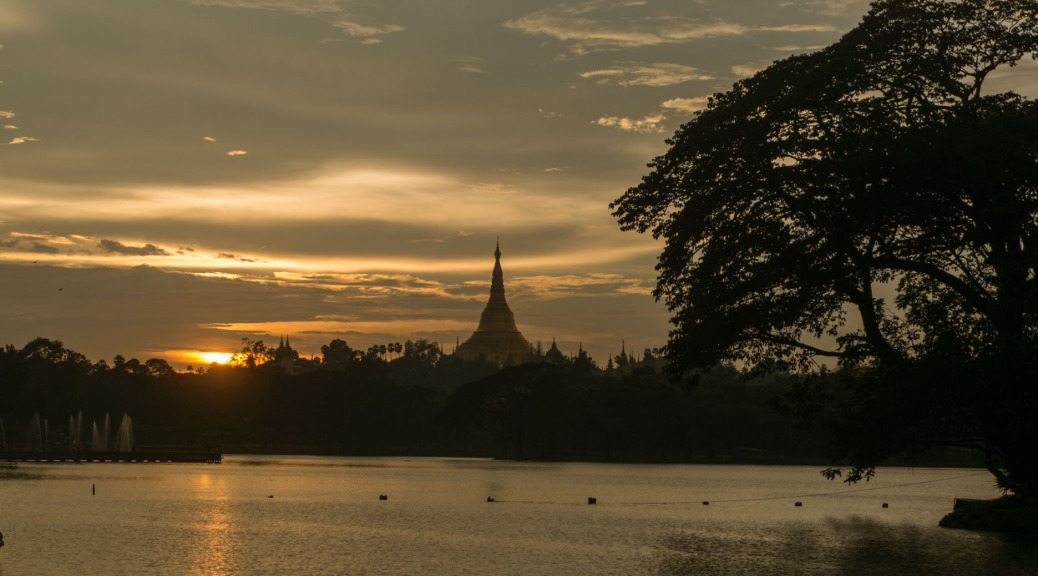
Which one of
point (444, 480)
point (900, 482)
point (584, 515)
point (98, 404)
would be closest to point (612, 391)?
point (900, 482)

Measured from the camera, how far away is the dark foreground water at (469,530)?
31.3 meters

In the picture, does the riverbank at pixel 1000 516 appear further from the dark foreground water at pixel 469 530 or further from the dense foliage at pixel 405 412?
the dense foliage at pixel 405 412

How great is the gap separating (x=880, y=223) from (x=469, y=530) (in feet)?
62.7

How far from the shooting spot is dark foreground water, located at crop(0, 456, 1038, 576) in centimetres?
3133

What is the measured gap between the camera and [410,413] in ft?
487

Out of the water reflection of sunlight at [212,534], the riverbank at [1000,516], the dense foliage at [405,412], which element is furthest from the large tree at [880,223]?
the dense foliage at [405,412]

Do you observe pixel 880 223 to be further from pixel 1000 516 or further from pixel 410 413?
pixel 410 413

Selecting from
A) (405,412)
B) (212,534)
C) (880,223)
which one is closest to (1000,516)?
(880,223)

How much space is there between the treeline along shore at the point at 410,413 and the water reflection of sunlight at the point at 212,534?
2675 inches

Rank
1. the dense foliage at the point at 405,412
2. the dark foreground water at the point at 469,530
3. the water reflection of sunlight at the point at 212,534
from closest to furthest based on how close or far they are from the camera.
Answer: the water reflection of sunlight at the point at 212,534, the dark foreground water at the point at 469,530, the dense foliage at the point at 405,412

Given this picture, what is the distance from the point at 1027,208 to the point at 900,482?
71112 millimetres

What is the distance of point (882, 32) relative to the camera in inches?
1420

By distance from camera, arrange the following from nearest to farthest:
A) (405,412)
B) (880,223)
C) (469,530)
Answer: (880,223), (469,530), (405,412)

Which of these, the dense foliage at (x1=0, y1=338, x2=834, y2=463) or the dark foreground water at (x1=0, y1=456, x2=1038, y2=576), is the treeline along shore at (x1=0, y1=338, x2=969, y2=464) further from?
the dark foreground water at (x1=0, y1=456, x2=1038, y2=576)
